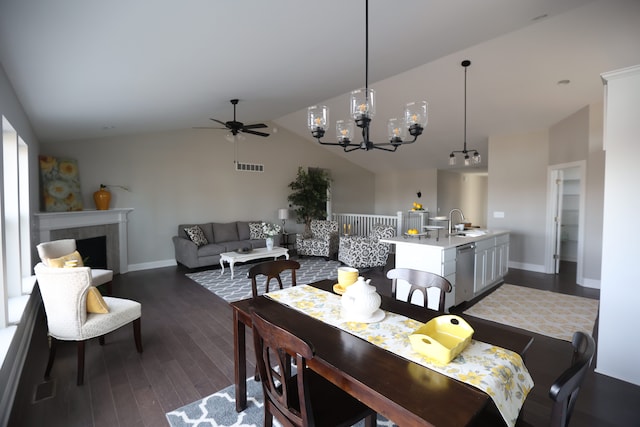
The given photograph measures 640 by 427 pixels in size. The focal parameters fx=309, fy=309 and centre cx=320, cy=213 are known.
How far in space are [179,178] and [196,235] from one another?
4.57 ft

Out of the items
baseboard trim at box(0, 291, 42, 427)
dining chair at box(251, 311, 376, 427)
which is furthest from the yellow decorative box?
baseboard trim at box(0, 291, 42, 427)

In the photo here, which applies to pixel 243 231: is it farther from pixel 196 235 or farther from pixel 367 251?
pixel 367 251

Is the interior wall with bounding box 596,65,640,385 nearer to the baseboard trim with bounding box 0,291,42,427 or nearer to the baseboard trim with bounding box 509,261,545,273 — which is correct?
the baseboard trim with bounding box 509,261,545,273

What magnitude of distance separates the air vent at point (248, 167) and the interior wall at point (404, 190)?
3.65 metres

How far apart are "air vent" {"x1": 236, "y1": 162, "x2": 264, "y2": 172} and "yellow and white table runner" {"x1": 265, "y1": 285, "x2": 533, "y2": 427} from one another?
6.29 metres

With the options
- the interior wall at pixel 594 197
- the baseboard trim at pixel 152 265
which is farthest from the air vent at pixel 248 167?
the interior wall at pixel 594 197

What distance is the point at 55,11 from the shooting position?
1.71m

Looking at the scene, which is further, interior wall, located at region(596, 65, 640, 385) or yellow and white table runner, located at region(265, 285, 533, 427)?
interior wall, located at region(596, 65, 640, 385)

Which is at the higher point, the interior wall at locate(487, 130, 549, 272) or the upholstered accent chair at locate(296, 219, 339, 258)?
the interior wall at locate(487, 130, 549, 272)

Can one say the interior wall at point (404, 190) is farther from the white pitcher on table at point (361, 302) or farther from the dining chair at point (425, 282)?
the white pitcher on table at point (361, 302)

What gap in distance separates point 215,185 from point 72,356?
4.80 m

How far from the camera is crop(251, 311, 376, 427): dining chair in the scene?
1.29 metres

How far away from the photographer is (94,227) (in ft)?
17.8

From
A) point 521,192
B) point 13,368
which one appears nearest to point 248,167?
point 13,368
